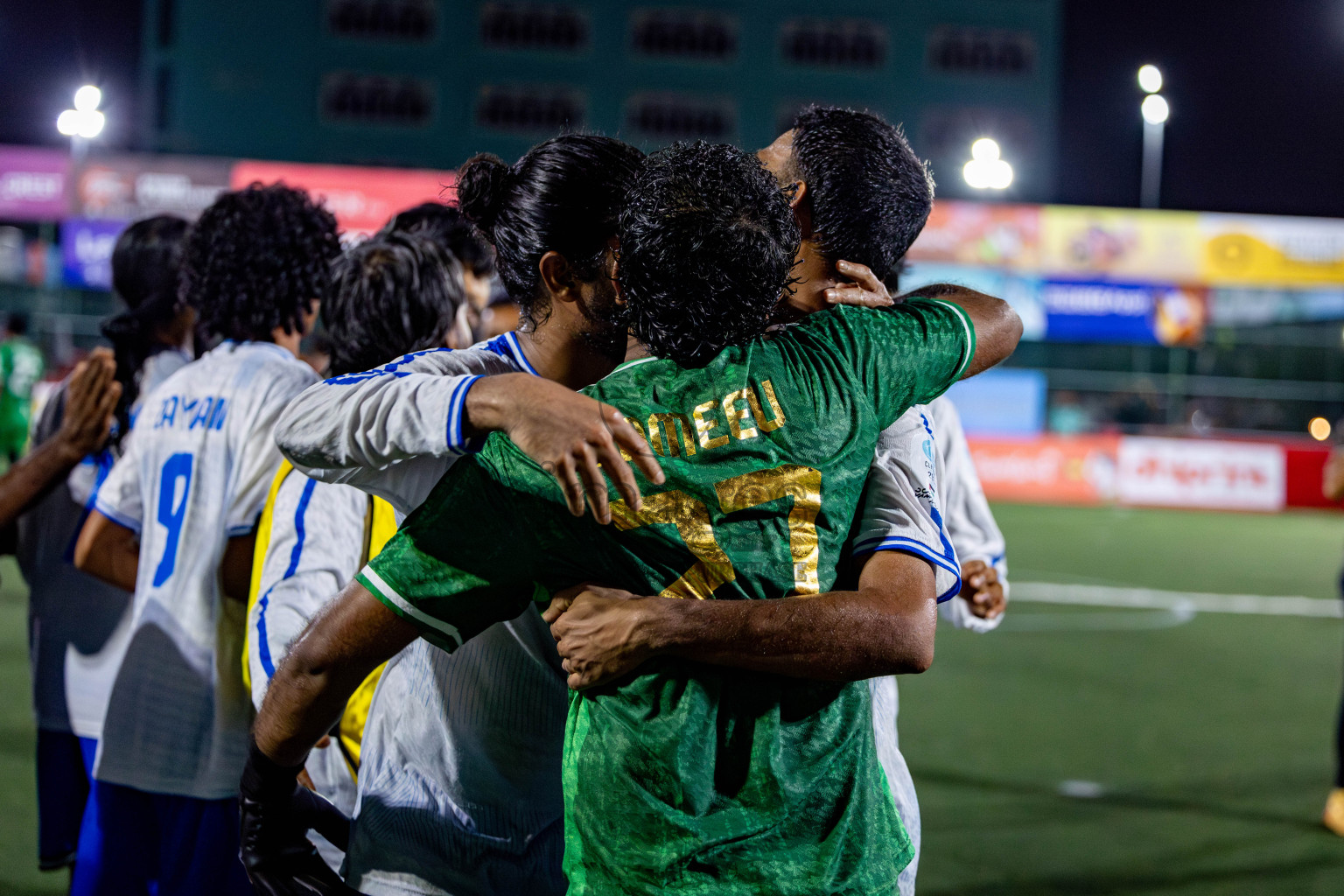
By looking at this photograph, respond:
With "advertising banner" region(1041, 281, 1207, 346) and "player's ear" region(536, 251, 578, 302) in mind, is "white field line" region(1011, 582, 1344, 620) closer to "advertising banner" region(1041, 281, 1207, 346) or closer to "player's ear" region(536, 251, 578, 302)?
"player's ear" region(536, 251, 578, 302)

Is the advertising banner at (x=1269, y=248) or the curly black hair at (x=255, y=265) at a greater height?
the advertising banner at (x=1269, y=248)

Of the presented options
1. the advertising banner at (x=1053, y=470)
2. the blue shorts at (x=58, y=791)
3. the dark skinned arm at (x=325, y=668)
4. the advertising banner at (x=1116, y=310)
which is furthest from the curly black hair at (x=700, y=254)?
the advertising banner at (x=1116, y=310)

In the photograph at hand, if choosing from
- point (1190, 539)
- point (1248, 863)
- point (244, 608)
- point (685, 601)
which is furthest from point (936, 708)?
point (1190, 539)

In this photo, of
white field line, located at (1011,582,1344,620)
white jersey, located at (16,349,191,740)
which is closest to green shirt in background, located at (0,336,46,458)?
white field line, located at (1011,582,1344,620)

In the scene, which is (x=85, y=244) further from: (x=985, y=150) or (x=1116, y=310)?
(x=1116, y=310)

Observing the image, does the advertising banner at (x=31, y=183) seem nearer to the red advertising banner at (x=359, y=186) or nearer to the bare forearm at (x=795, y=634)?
the red advertising banner at (x=359, y=186)

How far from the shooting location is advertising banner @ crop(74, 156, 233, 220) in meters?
20.3

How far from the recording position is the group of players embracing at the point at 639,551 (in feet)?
4.80

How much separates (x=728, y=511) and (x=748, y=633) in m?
0.15

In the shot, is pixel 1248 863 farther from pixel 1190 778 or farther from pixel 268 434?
pixel 268 434

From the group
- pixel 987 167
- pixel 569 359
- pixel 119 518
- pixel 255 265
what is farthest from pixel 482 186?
pixel 987 167

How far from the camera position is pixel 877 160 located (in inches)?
77.3

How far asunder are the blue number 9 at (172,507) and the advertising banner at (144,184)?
1911cm

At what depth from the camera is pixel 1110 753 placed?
6156 mm
